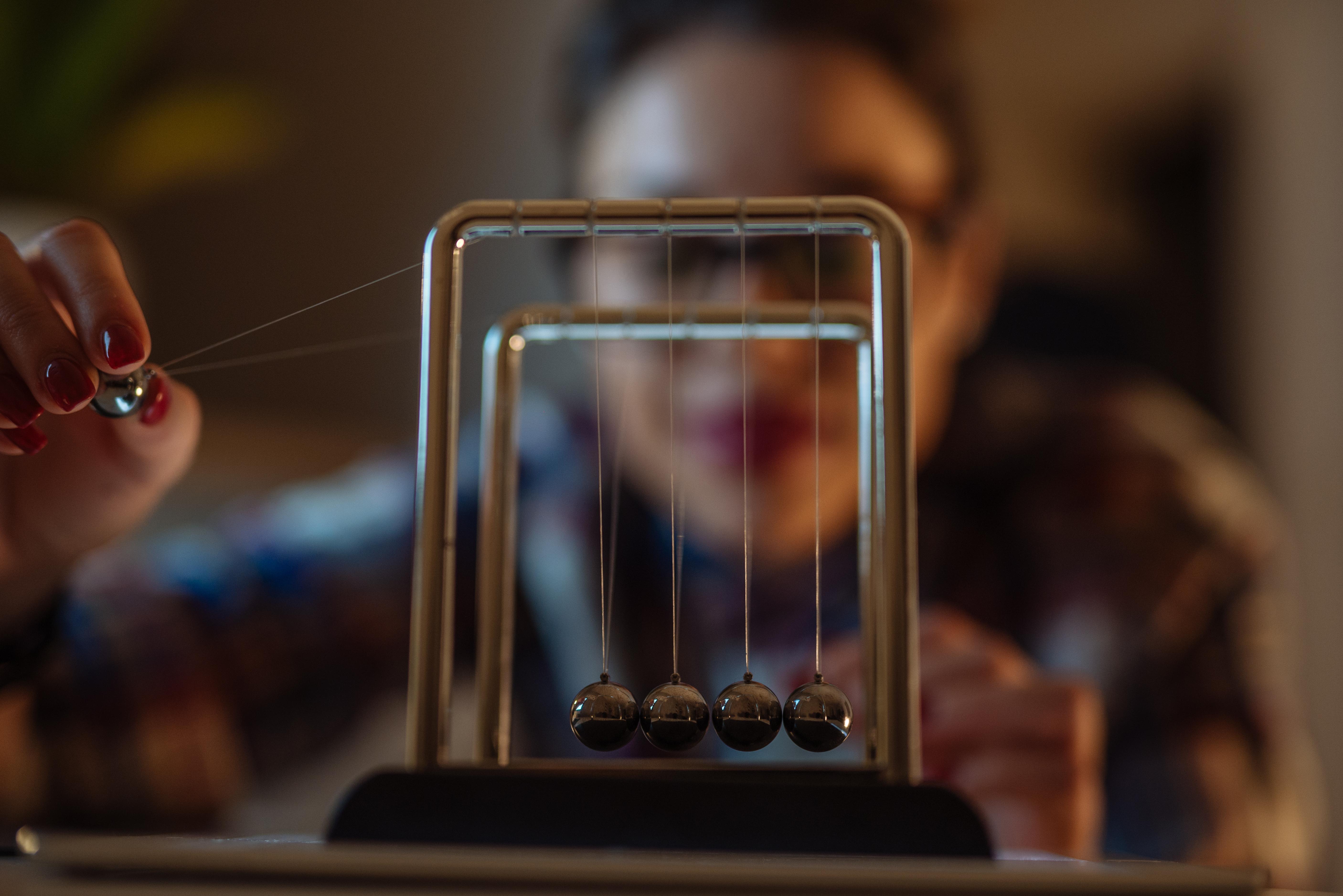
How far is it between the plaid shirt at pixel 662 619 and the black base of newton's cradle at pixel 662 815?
57cm

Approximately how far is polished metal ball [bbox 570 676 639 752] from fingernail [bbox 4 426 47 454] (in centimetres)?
23

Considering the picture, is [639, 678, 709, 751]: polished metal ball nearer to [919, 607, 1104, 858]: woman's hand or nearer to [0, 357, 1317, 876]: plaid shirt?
[919, 607, 1104, 858]: woman's hand

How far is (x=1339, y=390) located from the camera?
1.45 metres

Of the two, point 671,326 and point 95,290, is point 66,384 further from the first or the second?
point 671,326

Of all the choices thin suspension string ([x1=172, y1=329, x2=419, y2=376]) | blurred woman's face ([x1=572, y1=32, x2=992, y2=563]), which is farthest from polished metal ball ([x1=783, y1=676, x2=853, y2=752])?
blurred woman's face ([x1=572, y1=32, x2=992, y2=563])

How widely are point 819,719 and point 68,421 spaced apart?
387 millimetres

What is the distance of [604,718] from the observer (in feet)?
1.11

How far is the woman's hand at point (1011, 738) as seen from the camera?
0.60 metres

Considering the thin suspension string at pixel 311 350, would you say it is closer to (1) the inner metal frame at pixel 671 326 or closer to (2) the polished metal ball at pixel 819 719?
(1) the inner metal frame at pixel 671 326

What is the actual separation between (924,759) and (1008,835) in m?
0.06

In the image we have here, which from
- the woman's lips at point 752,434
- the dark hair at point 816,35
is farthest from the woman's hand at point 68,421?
the dark hair at point 816,35

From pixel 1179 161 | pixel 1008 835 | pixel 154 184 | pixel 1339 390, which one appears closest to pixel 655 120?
pixel 1008 835

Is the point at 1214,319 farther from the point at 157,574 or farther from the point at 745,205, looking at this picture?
the point at 157,574

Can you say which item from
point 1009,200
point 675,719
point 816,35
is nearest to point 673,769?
point 675,719
